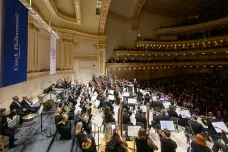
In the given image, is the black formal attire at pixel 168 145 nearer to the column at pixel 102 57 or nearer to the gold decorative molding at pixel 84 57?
the gold decorative molding at pixel 84 57

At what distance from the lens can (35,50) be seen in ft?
37.9

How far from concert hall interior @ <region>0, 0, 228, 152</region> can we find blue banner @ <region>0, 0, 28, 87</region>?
1.2 inches

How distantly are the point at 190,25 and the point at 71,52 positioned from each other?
63.7 feet

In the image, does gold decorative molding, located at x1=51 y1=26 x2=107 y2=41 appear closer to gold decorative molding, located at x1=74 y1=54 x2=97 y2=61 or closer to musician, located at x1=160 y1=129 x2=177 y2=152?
gold decorative molding, located at x1=74 y1=54 x2=97 y2=61

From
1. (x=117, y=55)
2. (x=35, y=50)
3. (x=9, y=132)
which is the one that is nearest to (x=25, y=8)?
(x=9, y=132)

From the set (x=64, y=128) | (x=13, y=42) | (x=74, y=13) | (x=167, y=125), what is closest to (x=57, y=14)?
(x=74, y=13)

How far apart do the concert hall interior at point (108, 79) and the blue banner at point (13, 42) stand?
0.03m

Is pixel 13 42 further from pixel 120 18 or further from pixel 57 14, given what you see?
pixel 120 18

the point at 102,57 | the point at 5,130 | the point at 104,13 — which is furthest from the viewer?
the point at 102,57

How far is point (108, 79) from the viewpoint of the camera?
57.5 feet

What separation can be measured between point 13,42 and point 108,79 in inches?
510

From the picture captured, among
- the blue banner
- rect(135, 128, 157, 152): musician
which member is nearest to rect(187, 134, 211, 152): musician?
rect(135, 128, 157, 152): musician

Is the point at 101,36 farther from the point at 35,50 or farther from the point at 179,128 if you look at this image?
the point at 179,128

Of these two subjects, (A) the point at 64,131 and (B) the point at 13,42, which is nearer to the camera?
(B) the point at 13,42
